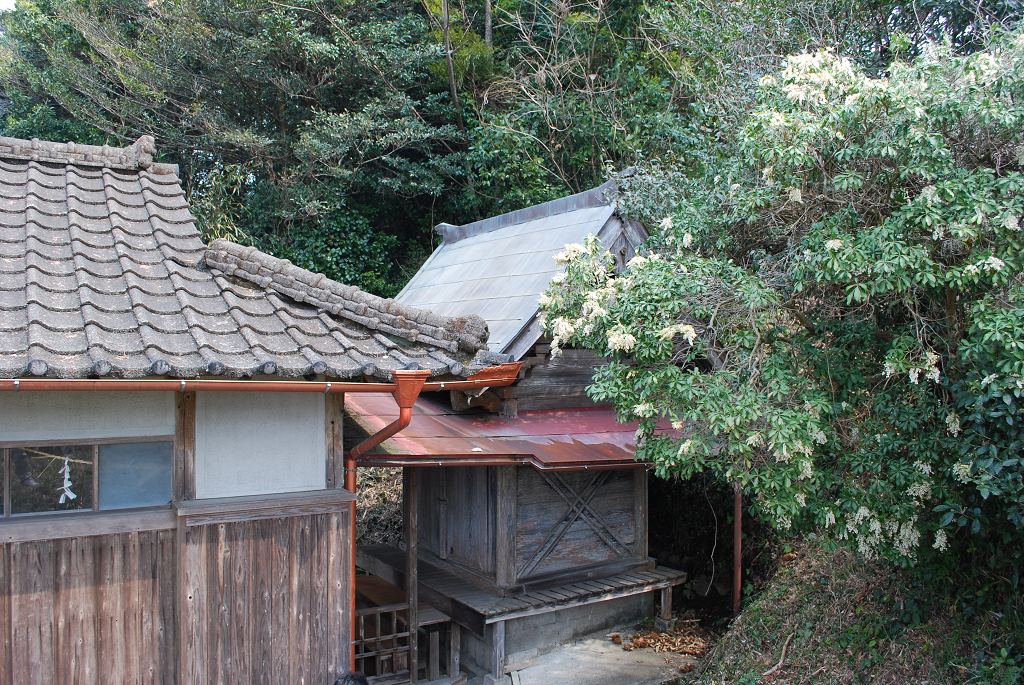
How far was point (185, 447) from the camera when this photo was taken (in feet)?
15.3

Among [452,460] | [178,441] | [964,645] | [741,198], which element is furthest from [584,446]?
[178,441]

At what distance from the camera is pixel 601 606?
29.7 ft

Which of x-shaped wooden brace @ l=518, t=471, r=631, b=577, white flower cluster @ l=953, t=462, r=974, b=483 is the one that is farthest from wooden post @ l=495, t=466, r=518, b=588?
white flower cluster @ l=953, t=462, r=974, b=483

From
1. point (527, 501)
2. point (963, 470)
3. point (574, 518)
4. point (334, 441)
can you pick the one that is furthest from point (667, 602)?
point (334, 441)

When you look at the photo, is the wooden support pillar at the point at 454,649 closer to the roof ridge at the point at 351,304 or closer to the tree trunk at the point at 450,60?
the roof ridge at the point at 351,304

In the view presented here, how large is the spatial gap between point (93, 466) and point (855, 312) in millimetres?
5994

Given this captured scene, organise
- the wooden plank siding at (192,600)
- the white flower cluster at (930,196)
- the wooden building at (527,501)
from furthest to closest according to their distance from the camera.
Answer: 1. the wooden building at (527,501)
2. the white flower cluster at (930,196)
3. the wooden plank siding at (192,600)

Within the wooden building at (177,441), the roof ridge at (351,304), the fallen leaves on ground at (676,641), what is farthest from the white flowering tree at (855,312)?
the fallen leaves on ground at (676,641)

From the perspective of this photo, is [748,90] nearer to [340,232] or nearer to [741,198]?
[741,198]

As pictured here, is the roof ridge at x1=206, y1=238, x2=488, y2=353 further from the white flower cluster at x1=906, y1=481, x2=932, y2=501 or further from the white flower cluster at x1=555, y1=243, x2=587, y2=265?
the white flower cluster at x1=906, y1=481, x2=932, y2=501

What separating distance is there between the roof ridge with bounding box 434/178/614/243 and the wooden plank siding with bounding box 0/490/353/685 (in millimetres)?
5626

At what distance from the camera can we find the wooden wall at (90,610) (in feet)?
13.8

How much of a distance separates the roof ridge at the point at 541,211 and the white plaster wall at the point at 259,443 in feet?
17.4

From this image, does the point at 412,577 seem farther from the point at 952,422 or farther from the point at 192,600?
the point at 952,422
